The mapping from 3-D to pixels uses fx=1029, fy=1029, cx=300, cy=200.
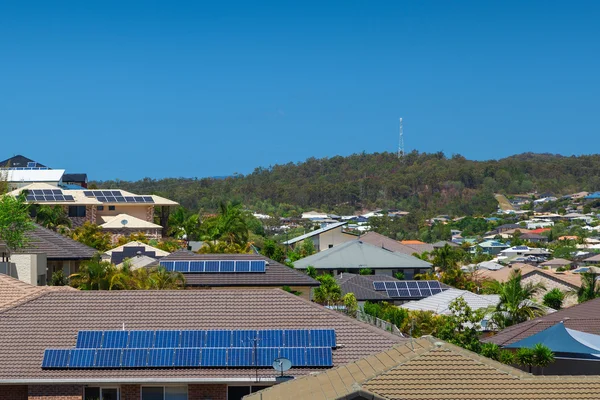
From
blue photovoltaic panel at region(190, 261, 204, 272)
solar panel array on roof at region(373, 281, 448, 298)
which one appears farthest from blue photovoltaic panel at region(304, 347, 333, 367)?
solar panel array on roof at region(373, 281, 448, 298)

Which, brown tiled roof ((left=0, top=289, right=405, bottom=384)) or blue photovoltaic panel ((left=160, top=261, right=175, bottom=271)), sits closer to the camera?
brown tiled roof ((left=0, top=289, right=405, bottom=384))

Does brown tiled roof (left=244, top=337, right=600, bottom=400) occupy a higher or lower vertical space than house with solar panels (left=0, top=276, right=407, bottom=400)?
higher

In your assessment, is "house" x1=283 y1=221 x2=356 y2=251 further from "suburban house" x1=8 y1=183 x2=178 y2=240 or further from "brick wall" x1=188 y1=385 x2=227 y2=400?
"brick wall" x1=188 y1=385 x2=227 y2=400

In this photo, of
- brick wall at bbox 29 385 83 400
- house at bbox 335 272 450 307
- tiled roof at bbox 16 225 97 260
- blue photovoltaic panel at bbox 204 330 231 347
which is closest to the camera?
brick wall at bbox 29 385 83 400

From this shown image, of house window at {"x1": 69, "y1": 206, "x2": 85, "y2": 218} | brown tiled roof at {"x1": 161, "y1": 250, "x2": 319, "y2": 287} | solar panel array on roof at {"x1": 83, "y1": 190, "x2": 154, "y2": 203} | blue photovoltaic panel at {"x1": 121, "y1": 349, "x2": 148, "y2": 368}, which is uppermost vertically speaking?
solar panel array on roof at {"x1": 83, "y1": 190, "x2": 154, "y2": 203}

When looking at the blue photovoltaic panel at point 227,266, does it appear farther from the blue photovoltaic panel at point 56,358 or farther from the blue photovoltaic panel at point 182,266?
the blue photovoltaic panel at point 56,358

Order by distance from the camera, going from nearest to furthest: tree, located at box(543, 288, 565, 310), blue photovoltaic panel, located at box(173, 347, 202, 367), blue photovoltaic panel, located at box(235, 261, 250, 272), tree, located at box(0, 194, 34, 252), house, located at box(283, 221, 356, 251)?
blue photovoltaic panel, located at box(173, 347, 202, 367), tree, located at box(0, 194, 34, 252), blue photovoltaic panel, located at box(235, 261, 250, 272), tree, located at box(543, 288, 565, 310), house, located at box(283, 221, 356, 251)

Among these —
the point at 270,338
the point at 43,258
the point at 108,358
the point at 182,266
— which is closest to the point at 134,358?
the point at 108,358
